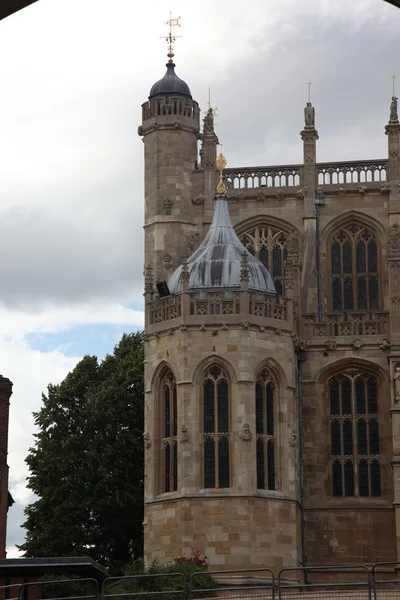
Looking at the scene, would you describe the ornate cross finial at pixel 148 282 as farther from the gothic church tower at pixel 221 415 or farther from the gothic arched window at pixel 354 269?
the gothic arched window at pixel 354 269

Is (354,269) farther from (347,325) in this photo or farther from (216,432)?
(216,432)

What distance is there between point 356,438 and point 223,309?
291 inches

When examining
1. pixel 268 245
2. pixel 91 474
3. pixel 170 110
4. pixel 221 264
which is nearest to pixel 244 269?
pixel 221 264

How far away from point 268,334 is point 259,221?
8257 millimetres

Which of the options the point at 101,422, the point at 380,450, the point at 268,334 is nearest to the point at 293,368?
the point at 268,334

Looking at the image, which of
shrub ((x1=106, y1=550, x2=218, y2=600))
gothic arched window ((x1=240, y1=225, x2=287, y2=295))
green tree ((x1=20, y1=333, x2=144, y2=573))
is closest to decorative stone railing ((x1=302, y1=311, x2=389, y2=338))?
gothic arched window ((x1=240, y1=225, x2=287, y2=295))

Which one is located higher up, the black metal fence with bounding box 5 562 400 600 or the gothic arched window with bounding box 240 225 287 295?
the gothic arched window with bounding box 240 225 287 295

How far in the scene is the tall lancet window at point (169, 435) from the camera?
38312mm

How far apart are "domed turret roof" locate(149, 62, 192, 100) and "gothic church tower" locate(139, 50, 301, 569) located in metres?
7.58

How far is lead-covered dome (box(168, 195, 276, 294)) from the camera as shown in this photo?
1553 inches

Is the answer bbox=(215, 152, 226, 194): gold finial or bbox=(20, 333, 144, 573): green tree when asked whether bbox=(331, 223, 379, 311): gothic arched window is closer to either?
bbox=(215, 152, 226, 194): gold finial

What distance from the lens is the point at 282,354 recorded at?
1544 inches

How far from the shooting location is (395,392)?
39.8 m

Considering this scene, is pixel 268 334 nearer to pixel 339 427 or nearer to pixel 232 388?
pixel 232 388
